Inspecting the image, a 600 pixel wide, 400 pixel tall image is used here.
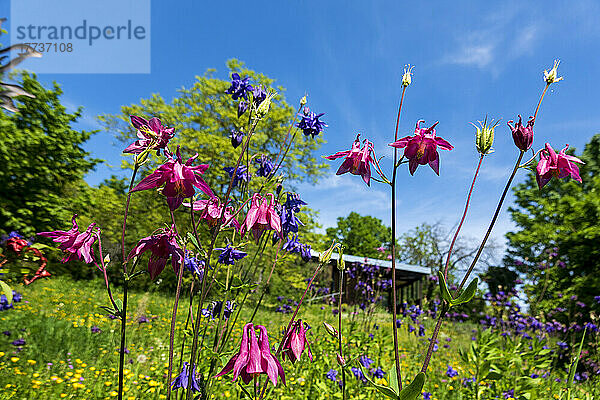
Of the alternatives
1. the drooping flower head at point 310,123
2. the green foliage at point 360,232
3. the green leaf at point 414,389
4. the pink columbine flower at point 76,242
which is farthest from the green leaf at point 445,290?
the green foliage at point 360,232

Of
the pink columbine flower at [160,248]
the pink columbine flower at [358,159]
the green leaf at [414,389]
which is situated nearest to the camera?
the green leaf at [414,389]

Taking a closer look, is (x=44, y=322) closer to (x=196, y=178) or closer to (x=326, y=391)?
(x=326, y=391)

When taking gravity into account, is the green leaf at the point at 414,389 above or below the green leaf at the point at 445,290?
below

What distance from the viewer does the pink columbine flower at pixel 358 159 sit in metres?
1.33

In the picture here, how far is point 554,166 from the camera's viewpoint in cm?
123

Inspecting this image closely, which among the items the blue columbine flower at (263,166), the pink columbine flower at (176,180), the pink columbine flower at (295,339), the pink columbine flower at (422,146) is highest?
the blue columbine flower at (263,166)

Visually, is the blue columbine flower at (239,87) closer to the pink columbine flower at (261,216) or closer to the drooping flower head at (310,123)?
the drooping flower head at (310,123)

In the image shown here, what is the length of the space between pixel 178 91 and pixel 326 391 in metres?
13.5

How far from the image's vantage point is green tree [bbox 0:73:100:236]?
10.0 metres

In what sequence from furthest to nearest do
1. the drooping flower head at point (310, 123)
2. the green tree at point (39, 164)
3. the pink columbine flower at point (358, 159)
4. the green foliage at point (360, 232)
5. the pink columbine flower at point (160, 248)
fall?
the green foliage at point (360, 232)
the green tree at point (39, 164)
the drooping flower head at point (310, 123)
the pink columbine flower at point (358, 159)
the pink columbine flower at point (160, 248)

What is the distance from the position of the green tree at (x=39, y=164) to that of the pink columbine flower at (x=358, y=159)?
1141 centimetres

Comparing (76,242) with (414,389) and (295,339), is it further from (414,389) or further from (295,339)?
(414,389)

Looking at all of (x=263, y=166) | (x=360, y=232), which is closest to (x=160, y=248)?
(x=263, y=166)

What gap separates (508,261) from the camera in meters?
21.6
